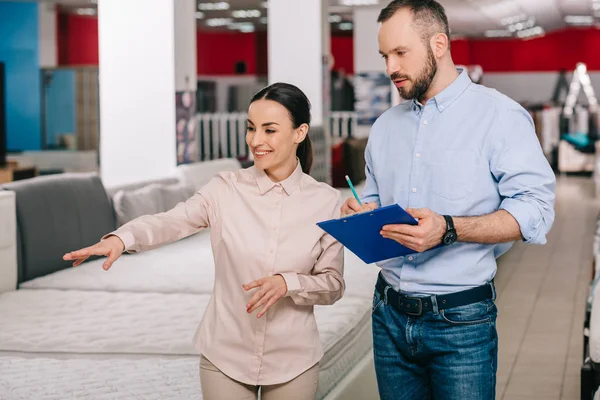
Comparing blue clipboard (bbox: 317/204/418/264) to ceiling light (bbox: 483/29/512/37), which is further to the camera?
ceiling light (bbox: 483/29/512/37)

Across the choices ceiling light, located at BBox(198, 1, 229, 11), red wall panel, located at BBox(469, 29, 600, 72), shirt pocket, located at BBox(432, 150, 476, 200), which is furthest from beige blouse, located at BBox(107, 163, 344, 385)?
red wall panel, located at BBox(469, 29, 600, 72)

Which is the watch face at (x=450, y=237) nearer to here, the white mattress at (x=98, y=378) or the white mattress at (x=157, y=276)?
the white mattress at (x=98, y=378)

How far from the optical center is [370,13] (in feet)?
48.8

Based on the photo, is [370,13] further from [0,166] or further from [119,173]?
[119,173]

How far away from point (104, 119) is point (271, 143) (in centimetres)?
583

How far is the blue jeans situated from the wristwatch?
211mm

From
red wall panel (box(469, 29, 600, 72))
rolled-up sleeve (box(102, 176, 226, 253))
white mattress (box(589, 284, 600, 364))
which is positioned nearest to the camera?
rolled-up sleeve (box(102, 176, 226, 253))

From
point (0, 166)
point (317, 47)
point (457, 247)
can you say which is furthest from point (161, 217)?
point (0, 166)

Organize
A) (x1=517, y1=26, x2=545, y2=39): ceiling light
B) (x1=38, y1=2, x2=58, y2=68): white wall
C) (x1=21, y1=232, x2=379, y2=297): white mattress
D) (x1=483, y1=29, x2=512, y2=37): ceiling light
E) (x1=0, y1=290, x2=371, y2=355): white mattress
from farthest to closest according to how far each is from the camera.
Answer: (x1=517, y1=26, x2=545, y2=39): ceiling light → (x1=483, y1=29, x2=512, y2=37): ceiling light → (x1=38, y1=2, x2=58, y2=68): white wall → (x1=21, y1=232, x2=379, y2=297): white mattress → (x1=0, y1=290, x2=371, y2=355): white mattress

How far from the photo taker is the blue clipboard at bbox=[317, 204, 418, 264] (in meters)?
1.88

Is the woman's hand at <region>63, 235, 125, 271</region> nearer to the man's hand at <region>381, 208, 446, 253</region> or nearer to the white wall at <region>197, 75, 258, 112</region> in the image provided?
the man's hand at <region>381, 208, 446, 253</region>

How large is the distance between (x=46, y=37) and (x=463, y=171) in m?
16.0

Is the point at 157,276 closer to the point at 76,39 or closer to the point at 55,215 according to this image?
the point at 55,215

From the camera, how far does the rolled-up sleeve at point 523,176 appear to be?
6.49 ft
